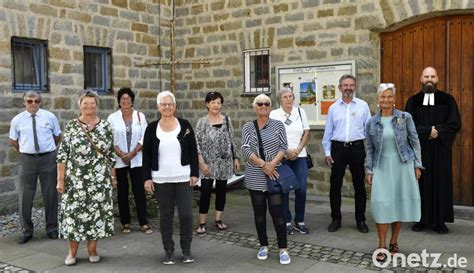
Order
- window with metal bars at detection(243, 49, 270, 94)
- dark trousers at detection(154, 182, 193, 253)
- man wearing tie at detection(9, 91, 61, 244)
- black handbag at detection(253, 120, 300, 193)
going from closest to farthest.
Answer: black handbag at detection(253, 120, 300, 193)
dark trousers at detection(154, 182, 193, 253)
man wearing tie at detection(9, 91, 61, 244)
window with metal bars at detection(243, 49, 270, 94)

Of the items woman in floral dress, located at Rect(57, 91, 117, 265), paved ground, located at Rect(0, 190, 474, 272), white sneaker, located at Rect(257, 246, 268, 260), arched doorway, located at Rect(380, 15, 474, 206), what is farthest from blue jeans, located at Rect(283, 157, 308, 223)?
arched doorway, located at Rect(380, 15, 474, 206)

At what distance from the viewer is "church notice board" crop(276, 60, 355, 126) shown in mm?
7719

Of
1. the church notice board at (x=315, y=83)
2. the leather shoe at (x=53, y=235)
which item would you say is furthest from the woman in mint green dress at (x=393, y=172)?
the leather shoe at (x=53, y=235)

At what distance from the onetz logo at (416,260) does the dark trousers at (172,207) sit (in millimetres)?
1834

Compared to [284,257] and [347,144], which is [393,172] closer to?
[347,144]

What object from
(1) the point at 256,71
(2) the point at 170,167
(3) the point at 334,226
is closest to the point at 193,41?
(1) the point at 256,71

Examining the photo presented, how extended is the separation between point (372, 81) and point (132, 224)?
413 centimetres

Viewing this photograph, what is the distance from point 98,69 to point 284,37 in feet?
10.9

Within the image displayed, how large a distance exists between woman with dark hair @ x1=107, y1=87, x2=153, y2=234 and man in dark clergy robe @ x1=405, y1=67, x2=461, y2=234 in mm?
3306

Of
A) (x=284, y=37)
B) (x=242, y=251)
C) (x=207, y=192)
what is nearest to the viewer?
(x=242, y=251)

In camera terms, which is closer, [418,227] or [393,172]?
[393,172]

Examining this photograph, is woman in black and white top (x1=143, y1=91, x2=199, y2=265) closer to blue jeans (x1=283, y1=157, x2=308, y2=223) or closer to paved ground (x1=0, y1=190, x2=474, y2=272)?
paved ground (x1=0, y1=190, x2=474, y2=272)

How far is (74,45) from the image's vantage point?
7.95 m

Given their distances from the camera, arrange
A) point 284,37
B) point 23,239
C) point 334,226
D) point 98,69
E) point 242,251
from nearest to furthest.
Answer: point 242,251 → point 23,239 → point 334,226 → point 284,37 → point 98,69
